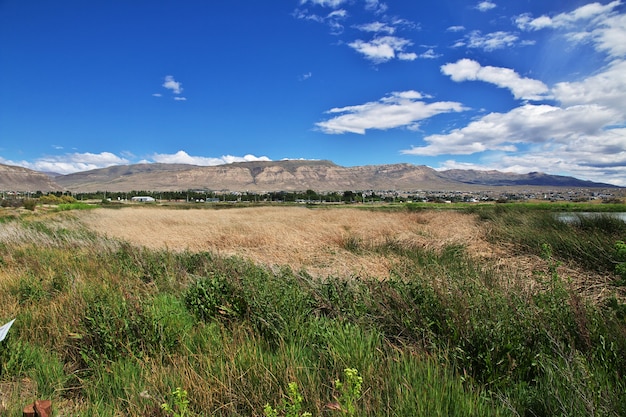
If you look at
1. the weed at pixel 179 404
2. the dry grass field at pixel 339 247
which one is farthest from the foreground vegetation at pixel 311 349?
the dry grass field at pixel 339 247

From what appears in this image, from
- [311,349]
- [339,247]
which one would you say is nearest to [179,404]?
[311,349]

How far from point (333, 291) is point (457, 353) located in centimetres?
256

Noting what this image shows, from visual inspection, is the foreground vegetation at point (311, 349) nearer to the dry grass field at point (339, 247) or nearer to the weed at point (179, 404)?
the weed at point (179, 404)

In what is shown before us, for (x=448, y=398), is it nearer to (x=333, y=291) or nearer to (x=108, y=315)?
(x=333, y=291)

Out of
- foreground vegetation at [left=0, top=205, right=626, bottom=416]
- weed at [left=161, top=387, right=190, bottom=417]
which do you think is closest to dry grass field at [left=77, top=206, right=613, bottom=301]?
foreground vegetation at [left=0, top=205, right=626, bottom=416]

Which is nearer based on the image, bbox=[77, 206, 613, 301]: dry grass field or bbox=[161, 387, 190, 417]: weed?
bbox=[161, 387, 190, 417]: weed

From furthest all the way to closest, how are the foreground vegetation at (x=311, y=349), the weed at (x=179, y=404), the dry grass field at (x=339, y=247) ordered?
the dry grass field at (x=339, y=247) < the foreground vegetation at (x=311, y=349) < the weed at (x=179, y=404)

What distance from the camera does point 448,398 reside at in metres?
3.00

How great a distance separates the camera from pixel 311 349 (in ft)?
14.0

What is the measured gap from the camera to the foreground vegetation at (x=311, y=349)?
10.3 feet

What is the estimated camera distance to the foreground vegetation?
3.15 meters

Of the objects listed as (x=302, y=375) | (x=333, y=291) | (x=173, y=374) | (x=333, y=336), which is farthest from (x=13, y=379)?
(x=333, y=291)

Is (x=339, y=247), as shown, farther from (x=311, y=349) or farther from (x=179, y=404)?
(x=179, y=404)

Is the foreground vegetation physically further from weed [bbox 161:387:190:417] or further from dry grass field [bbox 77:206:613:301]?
dry grass field [bbox 77:206:613:301]
